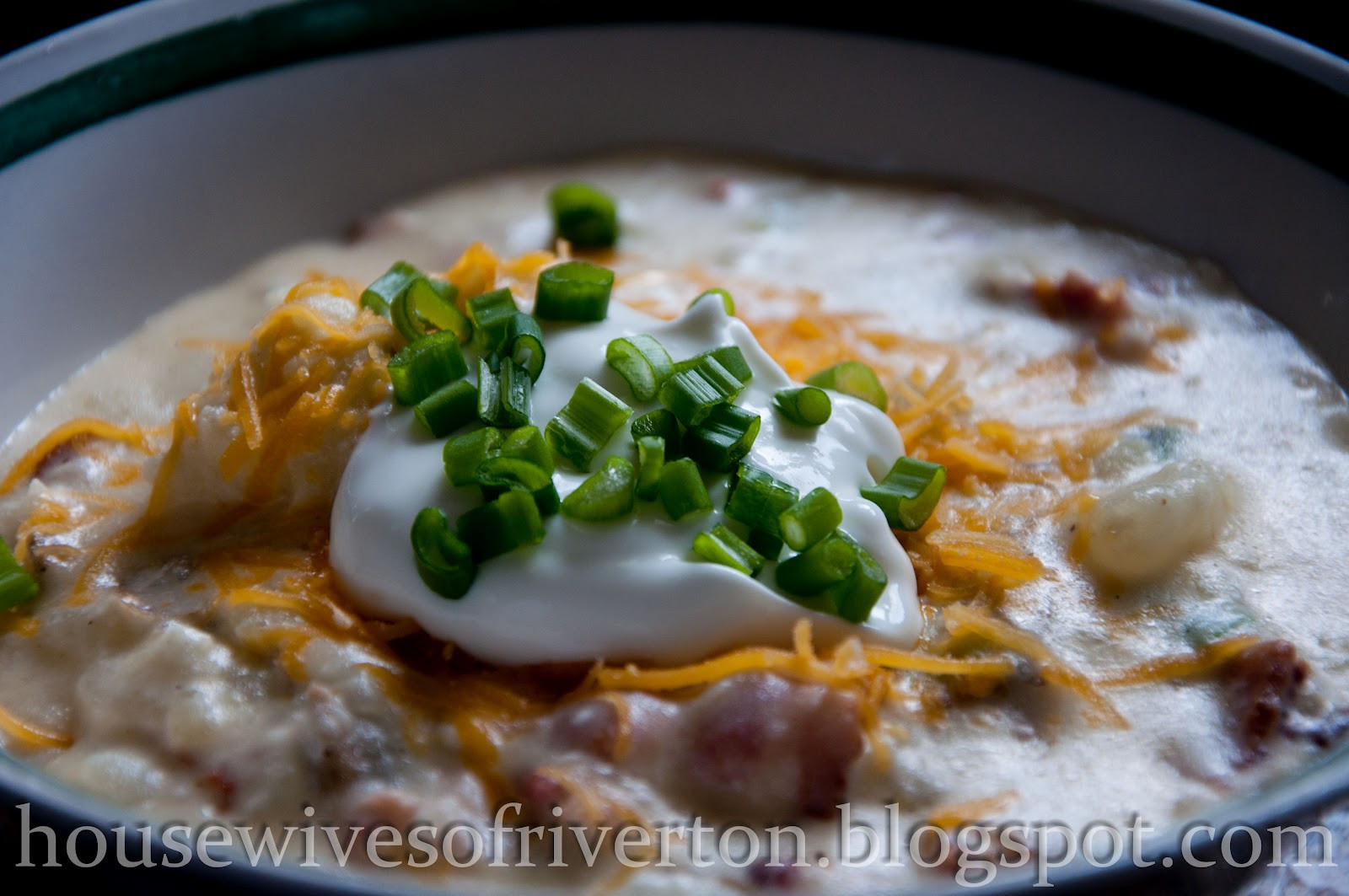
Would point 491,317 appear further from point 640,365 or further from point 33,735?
point 33,735

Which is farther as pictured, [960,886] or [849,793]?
[849,793]

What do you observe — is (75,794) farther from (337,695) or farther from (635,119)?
(635,119)

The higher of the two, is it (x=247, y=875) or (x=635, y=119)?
(x=635, y=119)

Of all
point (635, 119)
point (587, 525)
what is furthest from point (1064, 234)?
point (587, 525)

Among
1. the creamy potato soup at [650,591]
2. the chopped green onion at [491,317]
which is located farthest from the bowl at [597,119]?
the chopped green onion at [491,317]

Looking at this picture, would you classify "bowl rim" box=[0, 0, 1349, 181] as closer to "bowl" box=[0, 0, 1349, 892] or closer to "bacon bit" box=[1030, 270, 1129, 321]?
"bowl" box=[0, 0, 1349, 892]

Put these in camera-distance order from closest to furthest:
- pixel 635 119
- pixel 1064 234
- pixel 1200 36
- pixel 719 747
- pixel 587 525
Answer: pixel 719 747
pixel 587 525
pixel 1200 36
pixel 1064 234
pixel 635 119

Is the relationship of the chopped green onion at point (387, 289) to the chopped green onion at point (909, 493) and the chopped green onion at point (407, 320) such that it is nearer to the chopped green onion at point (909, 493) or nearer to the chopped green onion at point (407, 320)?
the chopped green onion at point (407, 320)
